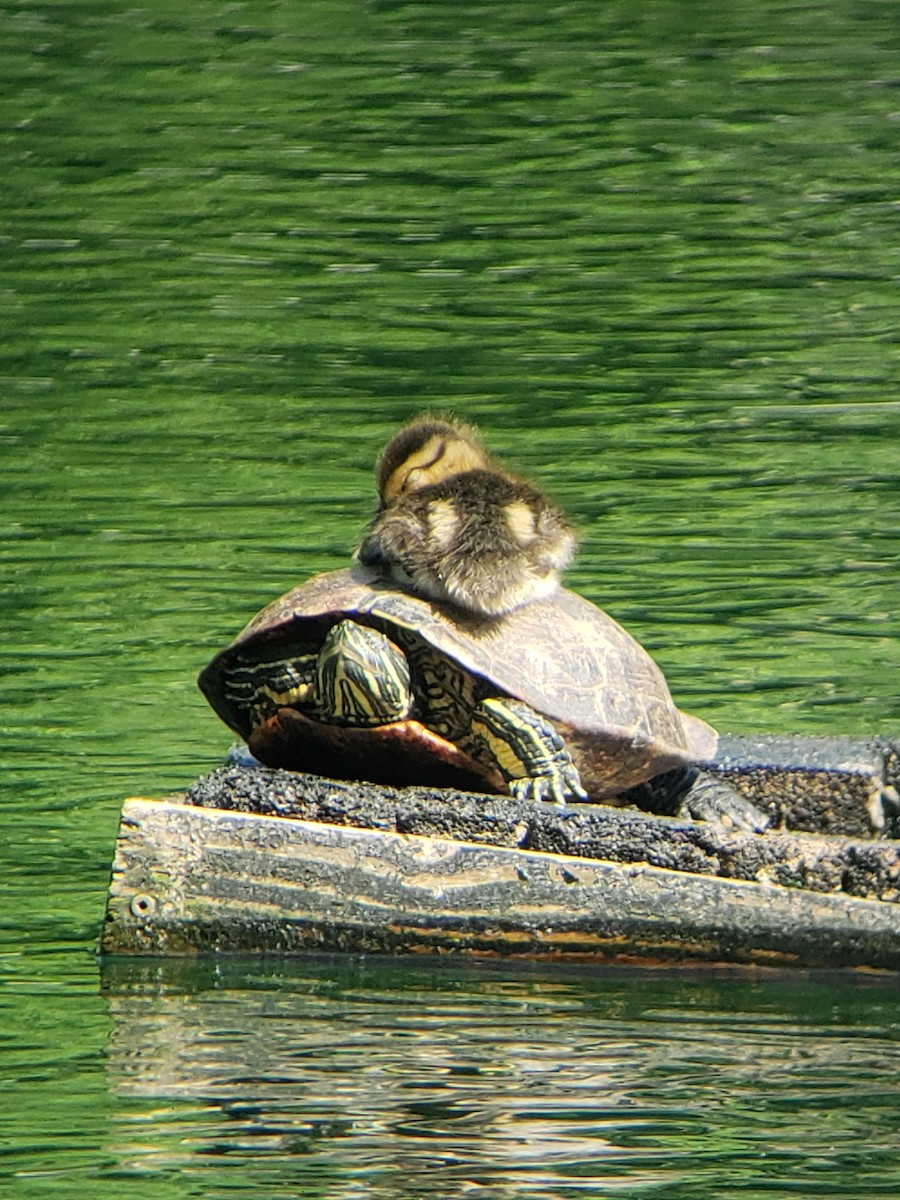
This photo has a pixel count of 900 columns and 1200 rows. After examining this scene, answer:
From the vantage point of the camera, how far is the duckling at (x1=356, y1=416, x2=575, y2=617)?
776 cm

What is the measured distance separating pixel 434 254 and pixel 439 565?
Result: 9.59m

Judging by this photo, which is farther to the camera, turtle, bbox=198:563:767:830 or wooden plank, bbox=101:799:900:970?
turtle, bbox=198:563:767:830

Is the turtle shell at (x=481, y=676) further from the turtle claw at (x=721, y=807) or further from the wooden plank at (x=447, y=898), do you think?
the wooden plank at (x=447, y=898)

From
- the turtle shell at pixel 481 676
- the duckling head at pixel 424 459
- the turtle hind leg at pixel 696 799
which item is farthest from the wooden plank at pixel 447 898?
the duckling head at pixel 424 459

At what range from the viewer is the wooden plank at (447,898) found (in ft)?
23.3

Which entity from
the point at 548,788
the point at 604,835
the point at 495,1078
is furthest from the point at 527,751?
the point at 495,1078

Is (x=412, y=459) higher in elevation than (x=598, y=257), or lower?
higher

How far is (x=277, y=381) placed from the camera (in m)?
14.5

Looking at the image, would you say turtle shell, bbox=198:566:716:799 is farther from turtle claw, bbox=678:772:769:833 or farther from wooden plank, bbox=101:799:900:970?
wooden plank, bbox=101:799:900:970

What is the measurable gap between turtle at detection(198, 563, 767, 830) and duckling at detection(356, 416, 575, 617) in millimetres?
81

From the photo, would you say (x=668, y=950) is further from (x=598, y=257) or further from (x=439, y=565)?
(x=598, y=257)

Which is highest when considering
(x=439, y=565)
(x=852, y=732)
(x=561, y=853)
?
(x=439, y=565)

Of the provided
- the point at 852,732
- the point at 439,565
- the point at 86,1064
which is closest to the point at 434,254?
the point at 852,732

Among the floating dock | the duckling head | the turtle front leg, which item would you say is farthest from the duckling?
the floating dock
